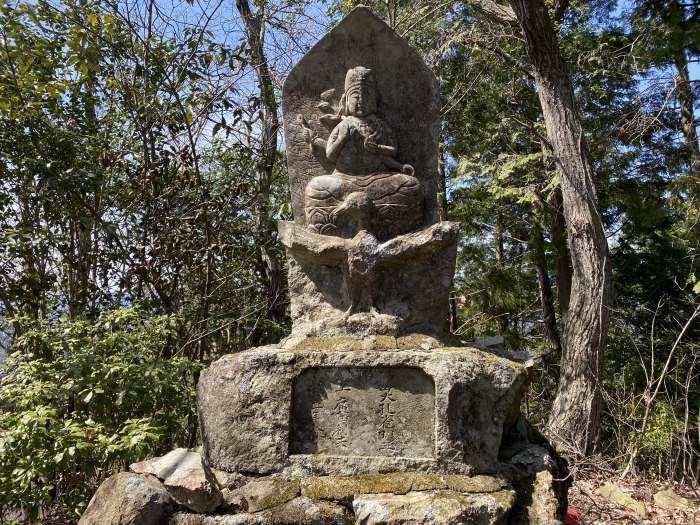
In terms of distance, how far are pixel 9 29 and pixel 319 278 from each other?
3499 mm

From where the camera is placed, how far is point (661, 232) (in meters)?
10.3

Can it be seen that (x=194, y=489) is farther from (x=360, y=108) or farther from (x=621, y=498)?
(x=621, y=498)

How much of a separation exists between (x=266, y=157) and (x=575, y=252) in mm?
3699

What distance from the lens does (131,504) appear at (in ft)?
9.30

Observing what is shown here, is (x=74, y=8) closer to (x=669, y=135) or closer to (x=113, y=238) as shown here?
(x=113, y=238)

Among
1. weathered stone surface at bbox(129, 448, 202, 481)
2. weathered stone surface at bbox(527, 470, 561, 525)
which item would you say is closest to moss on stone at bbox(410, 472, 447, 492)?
weathered stone surface at bbox(527, 470, 561, 525)

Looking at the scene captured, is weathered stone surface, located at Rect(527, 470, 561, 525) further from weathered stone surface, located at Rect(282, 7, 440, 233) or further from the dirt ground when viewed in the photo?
weathered stone surface, located at Rect(282, 7, 440, 233)

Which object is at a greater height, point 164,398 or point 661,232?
Answer: point 661,232

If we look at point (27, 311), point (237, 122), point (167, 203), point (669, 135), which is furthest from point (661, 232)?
point (27, 311)

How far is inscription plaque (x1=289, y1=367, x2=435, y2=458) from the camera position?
325 centimetres

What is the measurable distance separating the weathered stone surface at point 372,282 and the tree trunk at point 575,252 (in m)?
3.11

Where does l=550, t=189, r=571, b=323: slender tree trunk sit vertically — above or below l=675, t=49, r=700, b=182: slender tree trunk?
below

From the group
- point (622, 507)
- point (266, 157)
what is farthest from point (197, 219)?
point (622, 507)

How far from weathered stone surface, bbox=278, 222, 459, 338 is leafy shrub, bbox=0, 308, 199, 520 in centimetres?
123
